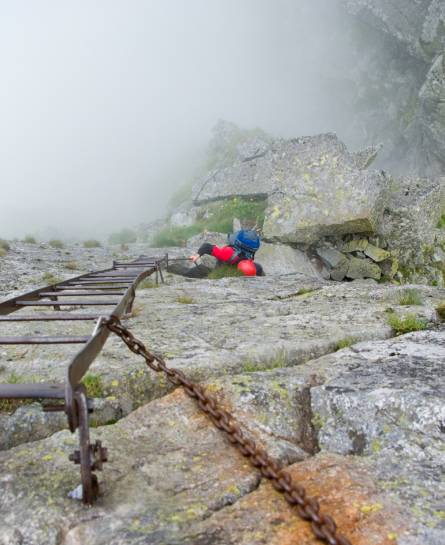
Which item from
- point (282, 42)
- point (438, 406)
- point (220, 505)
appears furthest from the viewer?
point (282, 42)

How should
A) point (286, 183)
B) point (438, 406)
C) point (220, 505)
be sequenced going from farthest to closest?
point (286, 183) → point (438, 406) → point (220, 505)

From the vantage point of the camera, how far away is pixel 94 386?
3.98 m

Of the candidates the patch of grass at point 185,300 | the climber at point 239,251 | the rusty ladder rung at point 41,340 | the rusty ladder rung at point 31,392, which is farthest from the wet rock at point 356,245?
the rusty ladder rung at point 31,392

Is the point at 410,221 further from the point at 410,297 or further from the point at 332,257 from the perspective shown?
the point at 410,297

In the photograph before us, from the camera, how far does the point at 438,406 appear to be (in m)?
3.38

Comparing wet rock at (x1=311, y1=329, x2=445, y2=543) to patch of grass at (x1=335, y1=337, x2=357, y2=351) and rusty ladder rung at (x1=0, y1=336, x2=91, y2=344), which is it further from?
rusty ladder rung at (x1=0, y1=336, x2=91, y2=344)

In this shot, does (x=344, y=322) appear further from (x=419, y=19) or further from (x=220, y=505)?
(x=419, y=19)

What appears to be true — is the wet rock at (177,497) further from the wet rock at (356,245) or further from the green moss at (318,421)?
the wet rock at (356,245)

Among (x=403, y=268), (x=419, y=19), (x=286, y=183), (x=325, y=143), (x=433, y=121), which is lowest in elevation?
(x=403, y=268)

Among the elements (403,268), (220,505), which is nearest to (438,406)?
(220,505)

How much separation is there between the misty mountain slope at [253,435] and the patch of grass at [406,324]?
0.21 m

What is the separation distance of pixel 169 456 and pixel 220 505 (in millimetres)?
629

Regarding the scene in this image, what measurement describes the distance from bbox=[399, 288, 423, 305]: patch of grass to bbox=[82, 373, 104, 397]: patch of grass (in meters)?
5.52

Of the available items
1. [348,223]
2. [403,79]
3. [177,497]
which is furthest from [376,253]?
[403,79]
